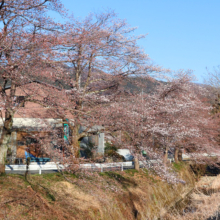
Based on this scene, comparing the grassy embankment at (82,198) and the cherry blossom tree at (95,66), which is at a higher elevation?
the cherry blossom tree at (95,66)

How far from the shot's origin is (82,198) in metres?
13.5

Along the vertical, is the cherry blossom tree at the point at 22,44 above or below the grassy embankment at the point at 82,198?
above

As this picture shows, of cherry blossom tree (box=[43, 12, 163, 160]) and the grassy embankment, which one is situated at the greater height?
cherry blossom tree (box=[43, 12, 163, 160])

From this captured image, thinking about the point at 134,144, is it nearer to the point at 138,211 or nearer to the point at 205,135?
the point at 138,211

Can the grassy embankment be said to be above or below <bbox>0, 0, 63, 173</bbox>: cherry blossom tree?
below

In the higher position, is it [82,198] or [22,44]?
[22,44]

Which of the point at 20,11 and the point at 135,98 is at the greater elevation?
the point at 20,11

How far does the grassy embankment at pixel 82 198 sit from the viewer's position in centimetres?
1082

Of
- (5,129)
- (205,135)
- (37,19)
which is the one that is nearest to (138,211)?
(5,129)

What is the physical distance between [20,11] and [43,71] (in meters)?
2.73

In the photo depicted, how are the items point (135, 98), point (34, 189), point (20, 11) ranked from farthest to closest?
1. point (135, 98)
2. point (34, 189)
3. point (20, 11)

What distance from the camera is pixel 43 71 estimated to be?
11906 mm

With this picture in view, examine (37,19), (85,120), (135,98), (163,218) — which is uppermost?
(37,19)

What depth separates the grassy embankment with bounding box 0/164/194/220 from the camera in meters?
10.8
